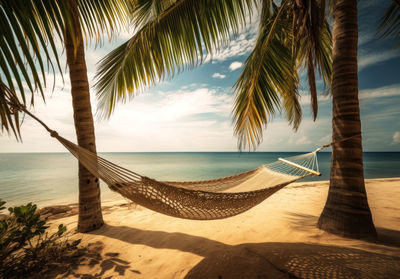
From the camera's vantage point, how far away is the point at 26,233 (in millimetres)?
1074

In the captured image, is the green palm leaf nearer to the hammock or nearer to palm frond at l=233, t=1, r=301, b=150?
the hammock

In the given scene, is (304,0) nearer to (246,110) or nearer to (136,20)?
(246,110)

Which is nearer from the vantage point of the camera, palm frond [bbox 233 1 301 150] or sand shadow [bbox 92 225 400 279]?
sand shadow [bbox 92 225 400 279]

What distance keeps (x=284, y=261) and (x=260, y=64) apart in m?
1.61

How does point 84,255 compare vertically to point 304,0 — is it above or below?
below

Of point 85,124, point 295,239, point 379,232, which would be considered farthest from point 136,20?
point 379,232

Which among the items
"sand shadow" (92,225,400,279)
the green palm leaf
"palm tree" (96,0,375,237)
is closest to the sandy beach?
"sand shadow" (92,225,400,279)

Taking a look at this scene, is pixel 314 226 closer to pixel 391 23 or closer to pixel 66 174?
pixel 391 23

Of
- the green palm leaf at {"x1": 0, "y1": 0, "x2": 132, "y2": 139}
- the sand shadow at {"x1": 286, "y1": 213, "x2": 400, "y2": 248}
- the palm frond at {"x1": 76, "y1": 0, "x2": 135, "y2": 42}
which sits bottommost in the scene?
the sand shadow at {"x1": 286, "y1": 213, "x2": 400, "y2": 248}

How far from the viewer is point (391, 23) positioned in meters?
1.26

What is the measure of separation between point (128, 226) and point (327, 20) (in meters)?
3.28

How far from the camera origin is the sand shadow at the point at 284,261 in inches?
37.3

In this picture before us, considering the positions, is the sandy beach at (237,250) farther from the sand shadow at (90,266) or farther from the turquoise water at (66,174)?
the turquoise water at (66,174)

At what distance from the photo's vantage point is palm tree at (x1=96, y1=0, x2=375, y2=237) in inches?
51.0
